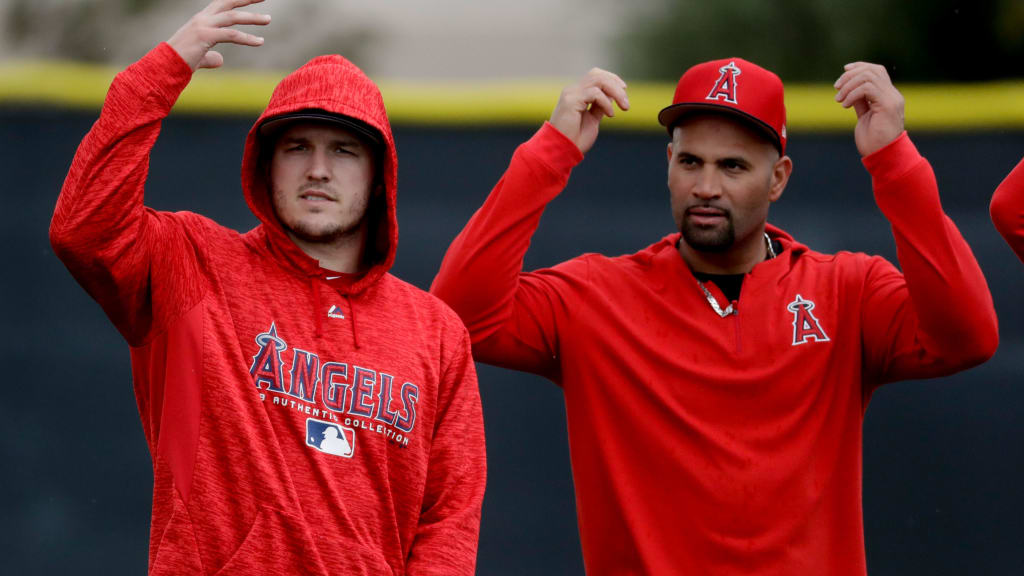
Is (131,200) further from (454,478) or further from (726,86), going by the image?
(726,86)

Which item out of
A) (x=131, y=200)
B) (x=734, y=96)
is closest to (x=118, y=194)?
(x=131, y=200)

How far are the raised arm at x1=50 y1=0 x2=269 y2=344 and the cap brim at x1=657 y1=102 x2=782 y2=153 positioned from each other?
999mm

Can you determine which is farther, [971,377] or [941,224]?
[971,377]

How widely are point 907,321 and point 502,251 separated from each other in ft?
2.88

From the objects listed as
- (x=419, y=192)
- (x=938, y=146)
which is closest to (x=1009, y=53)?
(x=938, y=146)

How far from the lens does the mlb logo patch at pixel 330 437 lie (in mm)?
2150

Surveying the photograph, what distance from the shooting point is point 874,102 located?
2607mm

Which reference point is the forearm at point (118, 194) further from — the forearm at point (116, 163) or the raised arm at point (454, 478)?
the raised arm at point (454, 478)

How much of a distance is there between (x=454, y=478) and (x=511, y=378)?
1519 mm

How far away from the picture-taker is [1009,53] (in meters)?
6.57

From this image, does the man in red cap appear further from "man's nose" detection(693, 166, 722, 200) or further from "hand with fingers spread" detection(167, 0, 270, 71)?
"hand with fingers spread" detection(167, 0, 270, 71)

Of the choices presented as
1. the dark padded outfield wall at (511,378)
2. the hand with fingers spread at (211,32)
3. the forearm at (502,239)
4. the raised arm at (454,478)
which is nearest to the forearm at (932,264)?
the forearm at (502,239)

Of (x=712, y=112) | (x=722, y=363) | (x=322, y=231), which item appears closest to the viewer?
(x=322, y=231)

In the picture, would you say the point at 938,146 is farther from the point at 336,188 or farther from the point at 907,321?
the point at 336,188
